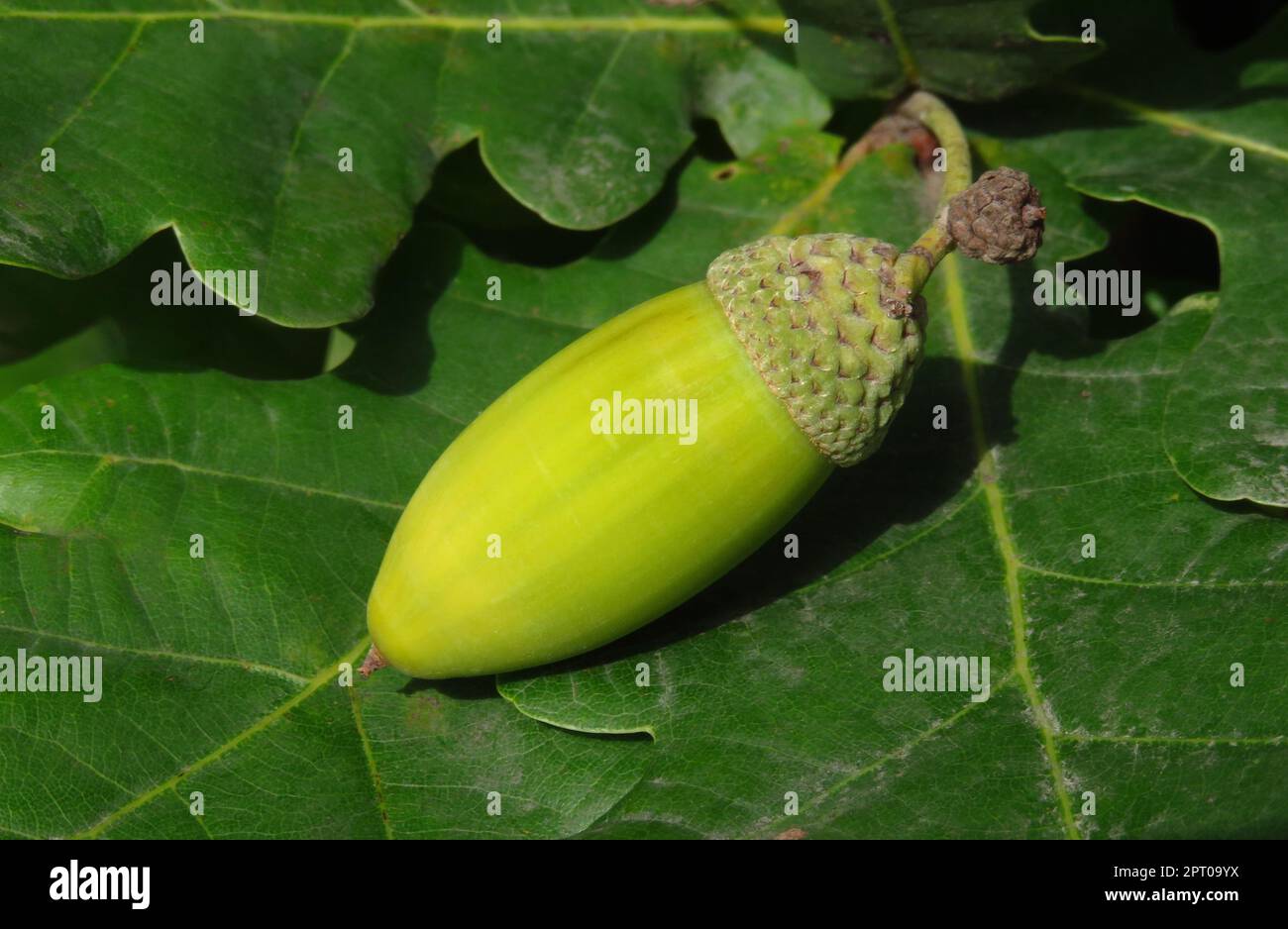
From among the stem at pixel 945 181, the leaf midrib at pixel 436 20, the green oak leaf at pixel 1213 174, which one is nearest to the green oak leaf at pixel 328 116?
the leaf midrib at pixel 436 20

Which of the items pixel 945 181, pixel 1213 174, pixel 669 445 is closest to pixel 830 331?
pixel 669 445

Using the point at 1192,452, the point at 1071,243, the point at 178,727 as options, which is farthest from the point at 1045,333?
the point at 178,727

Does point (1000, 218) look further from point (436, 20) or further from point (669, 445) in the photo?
point (436, 20)

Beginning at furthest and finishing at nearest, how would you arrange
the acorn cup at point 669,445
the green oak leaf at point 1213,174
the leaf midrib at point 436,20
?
1. the leaf midrib at point 436,20
2. the green oak leaf at point 1213,174
3. the acorn cup at point 669,445

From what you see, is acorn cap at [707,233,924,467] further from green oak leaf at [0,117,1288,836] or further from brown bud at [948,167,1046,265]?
green oak leaf at [0,117,1288,836]

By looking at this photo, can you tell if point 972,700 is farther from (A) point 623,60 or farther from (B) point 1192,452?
(A) point 623,60

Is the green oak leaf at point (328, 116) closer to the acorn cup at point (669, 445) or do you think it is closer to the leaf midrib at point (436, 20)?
the leaf midrib at point (436, 20)
